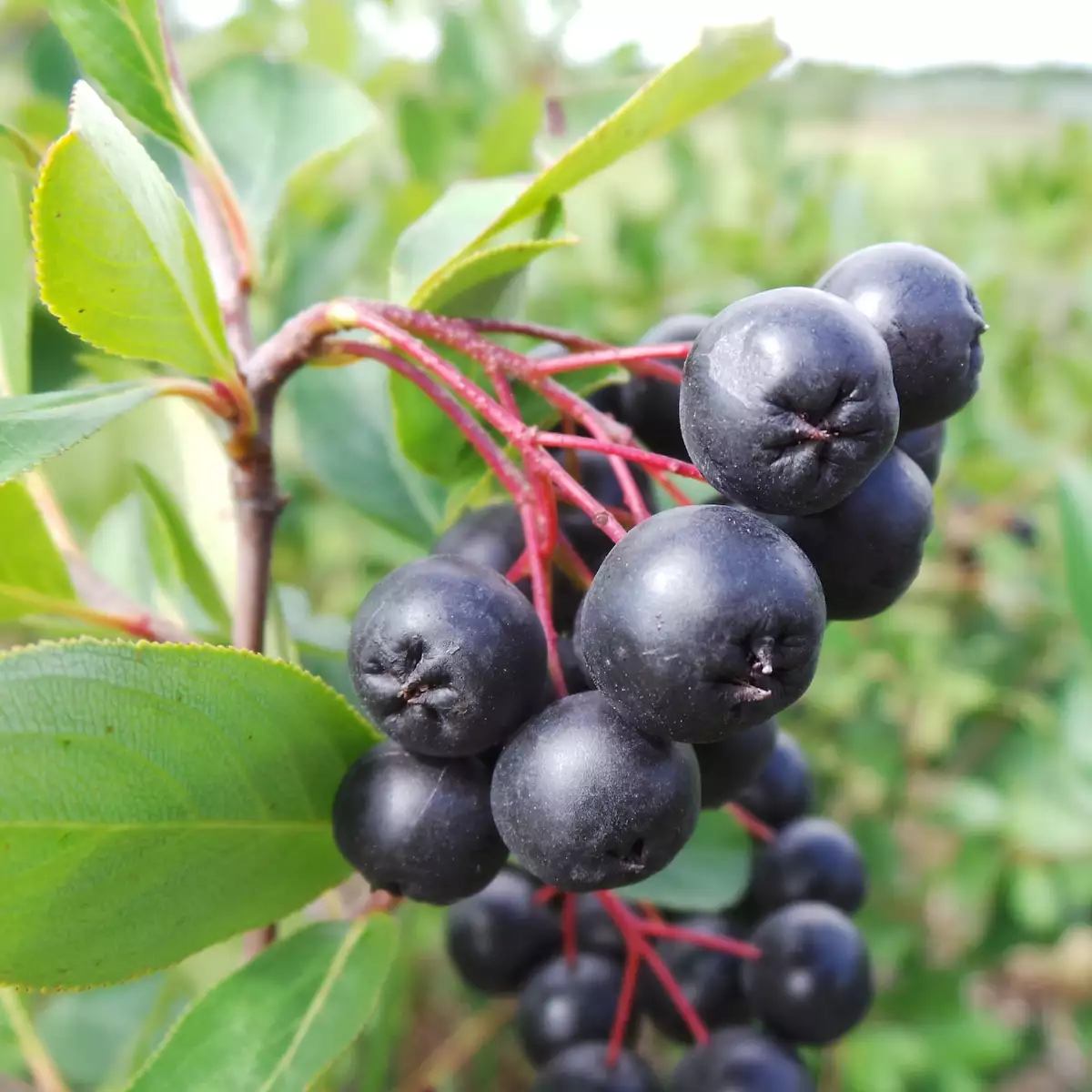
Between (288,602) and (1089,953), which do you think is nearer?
(288,602)

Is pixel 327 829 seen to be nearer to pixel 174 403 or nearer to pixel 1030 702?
pixel 174 403

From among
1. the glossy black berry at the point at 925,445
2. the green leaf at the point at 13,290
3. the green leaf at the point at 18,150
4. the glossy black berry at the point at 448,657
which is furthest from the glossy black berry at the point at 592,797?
the green leaf at the point at 18,150

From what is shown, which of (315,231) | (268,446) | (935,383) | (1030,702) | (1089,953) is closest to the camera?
(935,383)

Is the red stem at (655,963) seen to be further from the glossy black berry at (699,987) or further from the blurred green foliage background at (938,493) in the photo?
the blurred green foliage background at (938,493)

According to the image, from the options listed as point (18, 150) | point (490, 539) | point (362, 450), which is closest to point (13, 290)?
point (18, 150)

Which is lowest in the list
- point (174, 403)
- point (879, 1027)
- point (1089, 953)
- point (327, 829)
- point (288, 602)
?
point (1089, 953)

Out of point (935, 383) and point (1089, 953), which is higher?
point (935, 383)

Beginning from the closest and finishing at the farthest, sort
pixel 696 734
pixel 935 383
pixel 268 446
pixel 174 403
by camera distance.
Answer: pixel 696 734 → pixel 935 383 → pixel 268 446 → pixel 174 403

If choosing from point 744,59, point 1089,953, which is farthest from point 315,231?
point 1089,953
